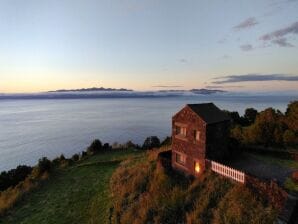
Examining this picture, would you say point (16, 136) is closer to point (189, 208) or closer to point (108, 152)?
point (108, 152)

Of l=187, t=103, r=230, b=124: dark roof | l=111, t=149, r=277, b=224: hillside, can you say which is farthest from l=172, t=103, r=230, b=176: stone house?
l=111, t=149, r=277, b=224: hillside

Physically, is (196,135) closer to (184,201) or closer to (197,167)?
(197,167)

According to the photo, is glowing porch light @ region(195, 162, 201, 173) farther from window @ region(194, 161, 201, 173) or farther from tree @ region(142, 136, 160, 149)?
tree @ region(142, 136, 160, 149)

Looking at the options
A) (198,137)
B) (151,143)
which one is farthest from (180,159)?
(151,143)

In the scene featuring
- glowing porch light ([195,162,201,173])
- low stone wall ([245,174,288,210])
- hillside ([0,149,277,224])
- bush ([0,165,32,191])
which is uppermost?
low stone wall ([245,174,288,210])

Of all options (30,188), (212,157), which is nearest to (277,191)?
(212,157)
